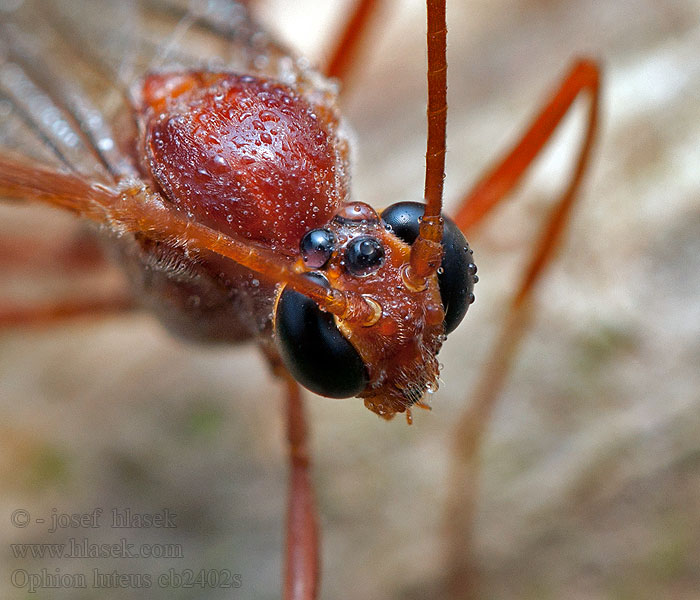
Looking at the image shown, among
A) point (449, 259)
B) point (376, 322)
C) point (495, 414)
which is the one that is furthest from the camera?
point (495, 414)

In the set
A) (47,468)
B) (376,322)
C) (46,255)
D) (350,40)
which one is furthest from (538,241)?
(46,255)

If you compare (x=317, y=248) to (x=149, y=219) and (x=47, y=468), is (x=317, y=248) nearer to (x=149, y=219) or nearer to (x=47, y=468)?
(x=149, y=219)

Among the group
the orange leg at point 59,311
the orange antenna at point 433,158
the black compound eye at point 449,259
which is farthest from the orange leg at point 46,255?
the orange antenna at point 433,158

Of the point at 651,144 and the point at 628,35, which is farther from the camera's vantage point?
the point at 628,35

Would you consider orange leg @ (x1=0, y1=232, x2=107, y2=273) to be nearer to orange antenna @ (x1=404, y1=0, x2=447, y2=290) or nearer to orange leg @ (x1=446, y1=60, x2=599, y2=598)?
orange leg @ (x1=446, y1=60, x2=599, y2=598)

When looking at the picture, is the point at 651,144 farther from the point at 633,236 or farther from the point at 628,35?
the point at 628,35

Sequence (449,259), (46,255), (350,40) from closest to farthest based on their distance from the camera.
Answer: (449,259) < (350,40) < (46,255)

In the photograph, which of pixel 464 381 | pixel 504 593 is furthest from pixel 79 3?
pixel 504 593
